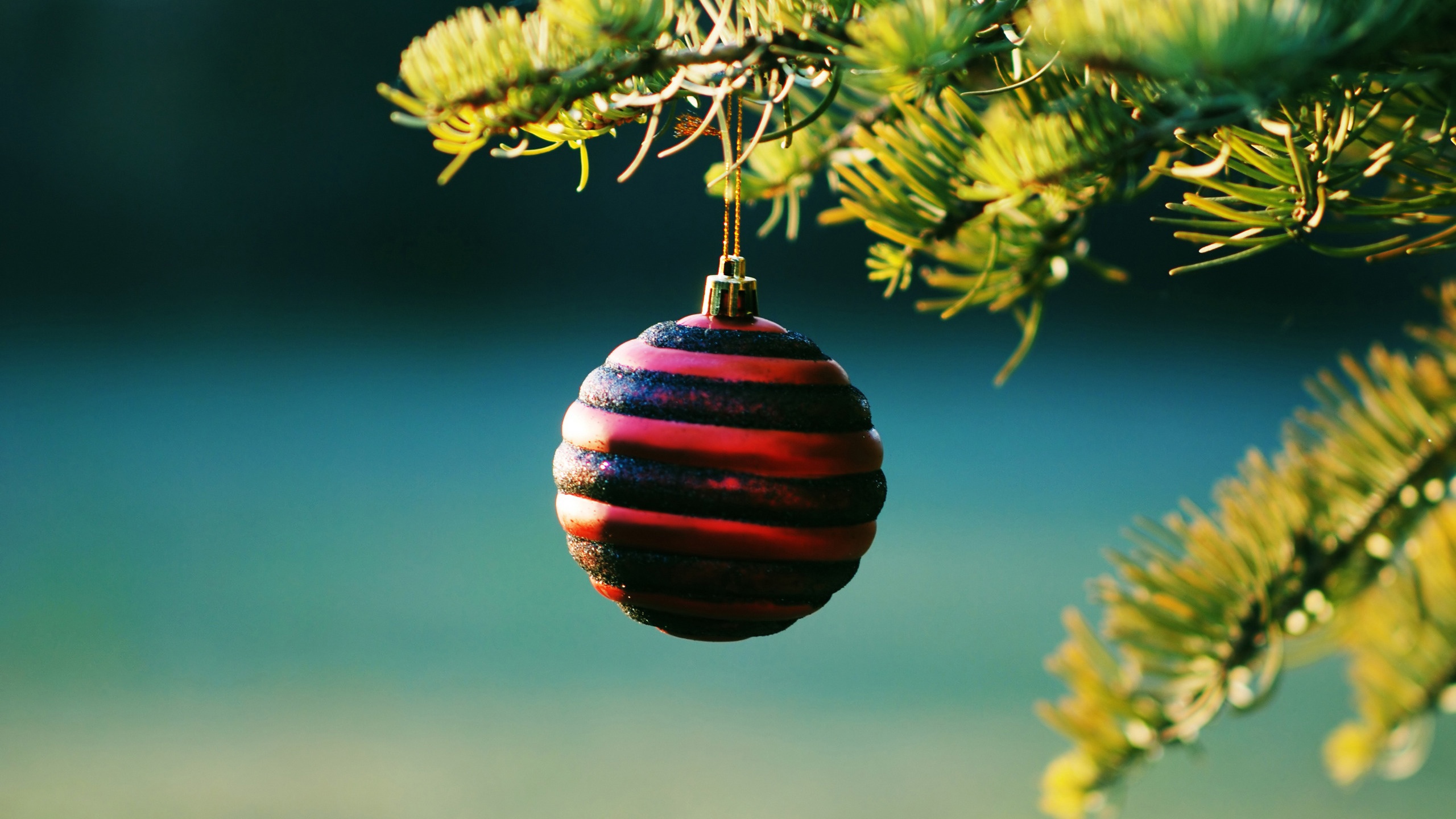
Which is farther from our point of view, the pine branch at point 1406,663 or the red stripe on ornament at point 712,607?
the red stripe on ornament at point 712,607

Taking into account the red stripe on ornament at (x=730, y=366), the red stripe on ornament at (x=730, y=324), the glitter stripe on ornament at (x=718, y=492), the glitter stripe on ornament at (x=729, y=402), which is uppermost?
the red stripe on ornament at (x=730, y=324)

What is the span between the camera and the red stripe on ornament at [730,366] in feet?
0.71

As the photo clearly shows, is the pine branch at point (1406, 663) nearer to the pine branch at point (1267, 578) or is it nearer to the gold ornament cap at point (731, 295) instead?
the pine branch at point (1267, 578)

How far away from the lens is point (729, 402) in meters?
0.21

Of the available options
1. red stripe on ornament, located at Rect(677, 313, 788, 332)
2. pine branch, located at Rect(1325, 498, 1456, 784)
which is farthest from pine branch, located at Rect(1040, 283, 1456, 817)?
red stripe on ornament, located at Rect(677, 313, 788, 332)

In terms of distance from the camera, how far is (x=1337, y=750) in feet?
0.36

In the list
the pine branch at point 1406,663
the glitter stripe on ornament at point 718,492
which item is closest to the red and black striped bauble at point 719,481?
the glitter stripe on ornament at point 718,492

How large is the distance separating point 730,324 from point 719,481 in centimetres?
4

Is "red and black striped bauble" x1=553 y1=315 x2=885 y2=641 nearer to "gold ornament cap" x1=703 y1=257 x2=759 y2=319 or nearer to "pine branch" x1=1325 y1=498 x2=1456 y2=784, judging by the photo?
"gold ornament cap" x1=703 y1=257 x2=759 y2=319

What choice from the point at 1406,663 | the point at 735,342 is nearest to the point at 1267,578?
the point at 1406,663

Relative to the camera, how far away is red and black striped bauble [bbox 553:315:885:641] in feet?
0.69

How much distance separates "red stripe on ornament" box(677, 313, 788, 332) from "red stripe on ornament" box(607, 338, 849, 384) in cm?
1

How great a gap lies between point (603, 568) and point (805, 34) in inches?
4.3

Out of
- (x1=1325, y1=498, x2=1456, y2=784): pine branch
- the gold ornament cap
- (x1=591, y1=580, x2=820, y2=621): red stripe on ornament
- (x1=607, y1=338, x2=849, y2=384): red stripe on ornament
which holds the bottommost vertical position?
(x1=1325, y1=498, x2=1456, y2=784): pine branch
